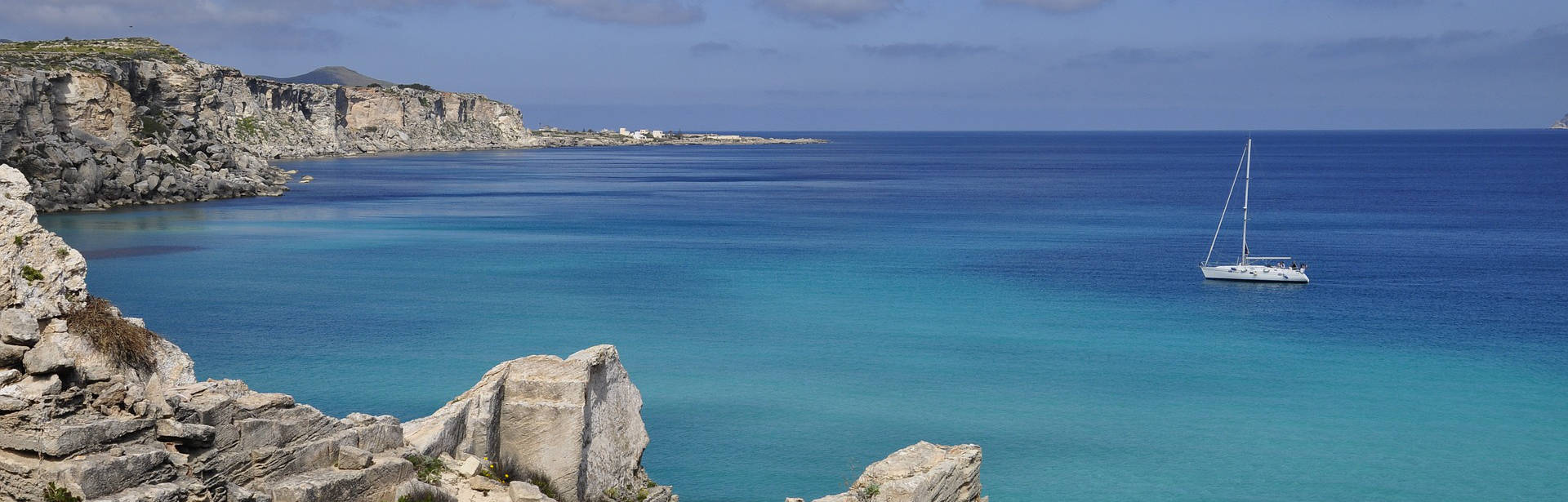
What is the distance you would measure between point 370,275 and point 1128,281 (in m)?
29.1

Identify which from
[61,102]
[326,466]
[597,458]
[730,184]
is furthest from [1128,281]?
[730,184]

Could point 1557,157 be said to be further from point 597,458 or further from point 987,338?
point 597,458

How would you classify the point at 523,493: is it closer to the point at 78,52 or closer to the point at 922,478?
the point at 922,478

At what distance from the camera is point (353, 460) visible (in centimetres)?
1247

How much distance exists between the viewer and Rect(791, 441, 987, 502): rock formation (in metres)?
13.5

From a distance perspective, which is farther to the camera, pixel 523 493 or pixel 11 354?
pixel 523 493

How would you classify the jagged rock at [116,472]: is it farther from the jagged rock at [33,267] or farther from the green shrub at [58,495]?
the jagged rock at [33,267]

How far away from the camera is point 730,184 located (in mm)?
116875

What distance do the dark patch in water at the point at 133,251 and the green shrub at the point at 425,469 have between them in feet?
148

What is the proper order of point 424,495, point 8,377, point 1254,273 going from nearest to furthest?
1. point 8,377
2. point 424,495
3. point 1254,273

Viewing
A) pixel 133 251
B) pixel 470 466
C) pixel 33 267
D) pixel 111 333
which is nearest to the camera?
pixel 33 267

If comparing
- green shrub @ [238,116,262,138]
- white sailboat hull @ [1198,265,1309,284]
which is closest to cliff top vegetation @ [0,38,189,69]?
green shrub @ [238,116,262,138]

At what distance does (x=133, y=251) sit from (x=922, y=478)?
50.2 meters

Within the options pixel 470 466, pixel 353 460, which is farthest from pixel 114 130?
pixel 353 460
